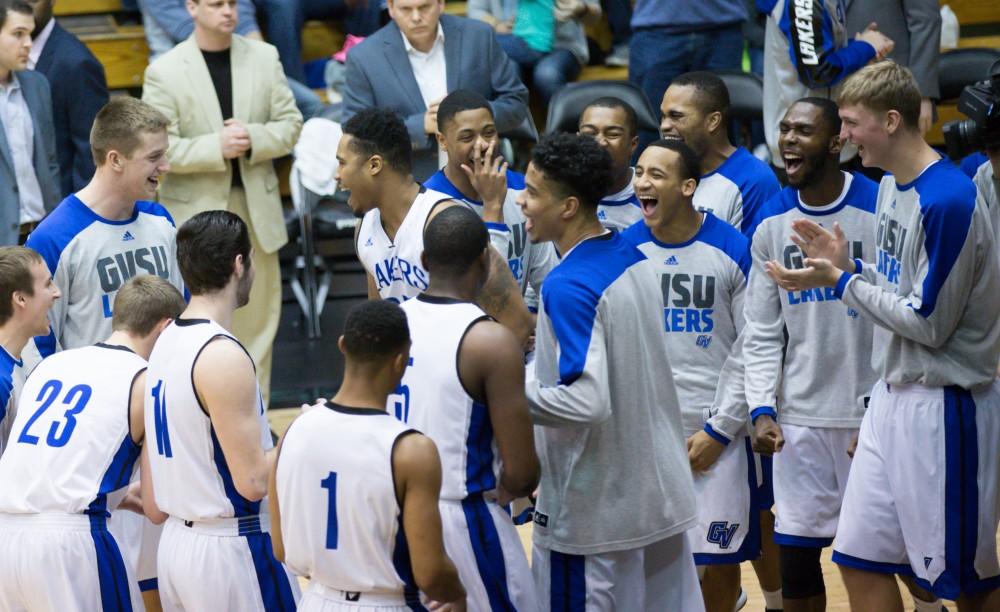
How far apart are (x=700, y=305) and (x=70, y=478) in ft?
7.10

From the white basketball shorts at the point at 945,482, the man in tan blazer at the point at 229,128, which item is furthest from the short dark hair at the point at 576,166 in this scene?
the man in tan blazer at the point at 229,128

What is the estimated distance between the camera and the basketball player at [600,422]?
3.83 m

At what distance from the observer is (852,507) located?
4535mm

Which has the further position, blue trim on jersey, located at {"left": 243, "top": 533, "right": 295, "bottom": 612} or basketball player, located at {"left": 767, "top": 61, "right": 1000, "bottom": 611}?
basketball player, located at {"left": 767, "top": 61, "right": 1000, "bottom": 611}

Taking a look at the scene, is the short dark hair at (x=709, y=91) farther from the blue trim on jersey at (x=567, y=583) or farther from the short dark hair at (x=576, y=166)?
the blue trim on jersey at (x=567, y=583)

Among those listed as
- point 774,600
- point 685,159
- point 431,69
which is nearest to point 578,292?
point 685,159

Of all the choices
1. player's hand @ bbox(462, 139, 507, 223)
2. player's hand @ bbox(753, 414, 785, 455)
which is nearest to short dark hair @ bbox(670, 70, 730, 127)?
player's hand @ bbox(462, 139, 507, 223)

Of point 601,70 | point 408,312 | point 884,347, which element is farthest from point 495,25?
point 408,312

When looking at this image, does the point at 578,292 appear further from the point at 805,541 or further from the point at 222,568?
the point at 805,541

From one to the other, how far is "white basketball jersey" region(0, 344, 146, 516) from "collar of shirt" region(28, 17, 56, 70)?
4.24m

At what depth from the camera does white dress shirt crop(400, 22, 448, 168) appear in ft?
23.5

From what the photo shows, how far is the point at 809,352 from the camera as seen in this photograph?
4.97 m

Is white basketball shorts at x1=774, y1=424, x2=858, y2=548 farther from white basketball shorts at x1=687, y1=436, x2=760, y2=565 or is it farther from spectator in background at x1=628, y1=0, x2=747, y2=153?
spectator in background at x1=628, y1=0, x2=747, y2=153

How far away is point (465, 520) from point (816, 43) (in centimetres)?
414
